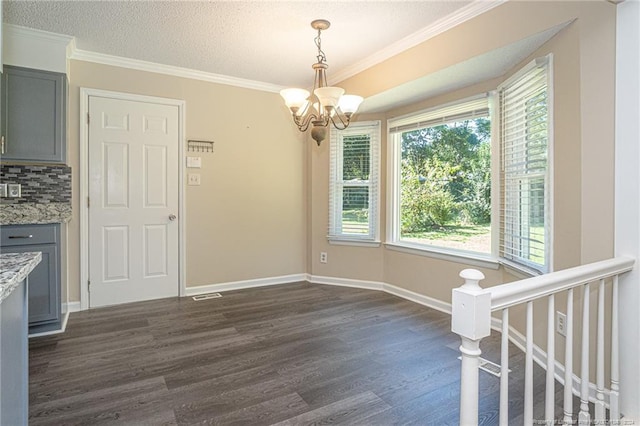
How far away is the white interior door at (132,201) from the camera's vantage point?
3557 mm

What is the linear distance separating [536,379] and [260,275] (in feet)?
10.0

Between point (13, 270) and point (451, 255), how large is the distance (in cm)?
323

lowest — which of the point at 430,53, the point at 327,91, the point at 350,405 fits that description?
the point at 350,405

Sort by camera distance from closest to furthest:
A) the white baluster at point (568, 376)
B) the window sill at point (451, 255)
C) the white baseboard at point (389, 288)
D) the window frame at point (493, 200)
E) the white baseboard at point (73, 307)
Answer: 1. the white baluster at point (568, 376)
2. the window frame at point (493, 200)
3. the window sill at point (451, 255)
4. the white baseboard at point (73, 307)
5. the white baseboard at point (389, 288)

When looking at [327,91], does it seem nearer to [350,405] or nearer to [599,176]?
[599,176]

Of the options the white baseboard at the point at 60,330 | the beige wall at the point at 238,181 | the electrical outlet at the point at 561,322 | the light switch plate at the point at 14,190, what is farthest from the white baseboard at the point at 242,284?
the electrical outlet at the point at 561,322

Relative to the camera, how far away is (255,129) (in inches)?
171

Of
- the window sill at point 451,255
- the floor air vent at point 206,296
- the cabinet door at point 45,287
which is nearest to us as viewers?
the cabinet door at point 45,287

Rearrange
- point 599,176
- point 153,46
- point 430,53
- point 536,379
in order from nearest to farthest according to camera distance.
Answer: point 599,176
point 536,379
point 430,53
point 153,46

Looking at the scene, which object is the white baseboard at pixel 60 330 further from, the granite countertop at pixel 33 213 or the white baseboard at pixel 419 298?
the white baseboard at pixel 419 298

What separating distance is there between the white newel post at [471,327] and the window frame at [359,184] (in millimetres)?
3136

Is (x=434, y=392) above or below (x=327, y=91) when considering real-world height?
below

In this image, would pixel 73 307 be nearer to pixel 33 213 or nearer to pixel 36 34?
pixel 33 213

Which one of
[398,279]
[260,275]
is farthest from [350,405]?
[260,275]
